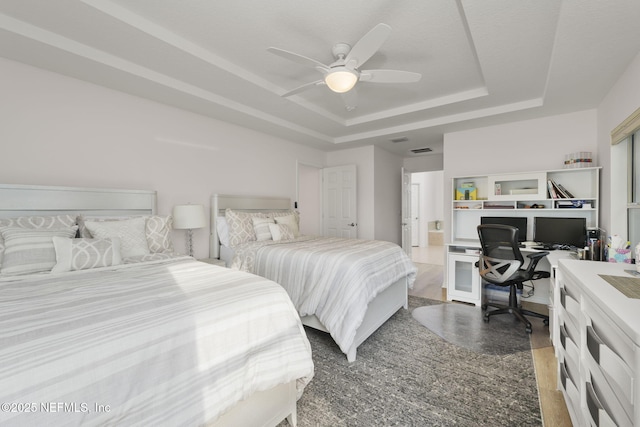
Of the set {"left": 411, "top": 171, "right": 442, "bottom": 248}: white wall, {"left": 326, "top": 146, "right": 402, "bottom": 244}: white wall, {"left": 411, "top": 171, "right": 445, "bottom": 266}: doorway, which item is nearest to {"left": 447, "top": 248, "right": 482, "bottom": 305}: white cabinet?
{"left": 326, "top": 146, "right": 402, "bottom": 244}: white wall

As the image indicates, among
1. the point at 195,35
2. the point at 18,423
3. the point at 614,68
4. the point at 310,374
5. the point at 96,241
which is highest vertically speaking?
the point at 195,35

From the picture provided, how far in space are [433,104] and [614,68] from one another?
159 centimetres

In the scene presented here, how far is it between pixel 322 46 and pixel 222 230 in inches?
97.8

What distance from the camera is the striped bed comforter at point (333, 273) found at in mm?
2340

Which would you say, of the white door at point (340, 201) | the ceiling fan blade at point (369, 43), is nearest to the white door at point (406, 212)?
the white door at point (340, 201)

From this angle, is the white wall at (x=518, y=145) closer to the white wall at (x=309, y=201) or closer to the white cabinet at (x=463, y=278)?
the white cabinet at (x=463, y=278)

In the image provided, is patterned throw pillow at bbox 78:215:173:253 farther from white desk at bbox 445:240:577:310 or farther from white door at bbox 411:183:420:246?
white door at bbox 411:183:420:246

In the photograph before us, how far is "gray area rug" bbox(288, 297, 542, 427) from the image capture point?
1678 millimetres

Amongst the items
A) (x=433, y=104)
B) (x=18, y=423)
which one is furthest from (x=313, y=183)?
(x=18, y=423)

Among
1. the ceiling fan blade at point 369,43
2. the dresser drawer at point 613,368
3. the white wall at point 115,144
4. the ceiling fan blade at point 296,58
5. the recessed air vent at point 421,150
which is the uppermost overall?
the recessed air vent at point 421,150

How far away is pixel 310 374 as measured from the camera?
1514mm

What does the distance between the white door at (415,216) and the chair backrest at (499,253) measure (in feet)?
19.0

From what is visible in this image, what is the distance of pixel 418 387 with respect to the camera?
195cm

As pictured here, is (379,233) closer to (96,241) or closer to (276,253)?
(276,253)
